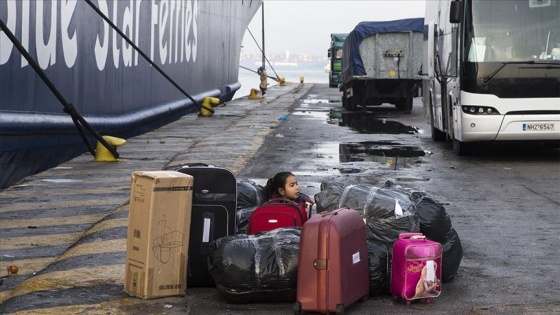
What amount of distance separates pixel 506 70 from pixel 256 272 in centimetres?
1123

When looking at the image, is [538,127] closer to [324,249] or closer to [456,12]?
[456,12]

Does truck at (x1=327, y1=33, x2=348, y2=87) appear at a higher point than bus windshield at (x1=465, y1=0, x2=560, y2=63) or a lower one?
lower

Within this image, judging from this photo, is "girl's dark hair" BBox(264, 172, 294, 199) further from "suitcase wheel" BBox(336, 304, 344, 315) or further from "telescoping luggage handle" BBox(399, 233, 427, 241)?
"suitcase wheel" BBox(336, 304, 344, 315)

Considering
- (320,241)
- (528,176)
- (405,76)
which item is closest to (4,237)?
(320,241)

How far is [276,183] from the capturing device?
9.00 meters

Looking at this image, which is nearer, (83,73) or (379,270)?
(379,270)

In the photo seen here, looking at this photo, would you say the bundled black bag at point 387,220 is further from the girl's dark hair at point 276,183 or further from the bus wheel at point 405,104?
the bus wheel at point 405,104

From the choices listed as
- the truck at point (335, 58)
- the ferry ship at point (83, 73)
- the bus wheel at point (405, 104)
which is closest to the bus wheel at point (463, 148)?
the ferry ship at point (83, 73)

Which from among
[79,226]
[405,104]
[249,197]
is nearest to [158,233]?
[249,197]

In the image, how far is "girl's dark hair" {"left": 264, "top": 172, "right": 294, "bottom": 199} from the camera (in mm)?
8930

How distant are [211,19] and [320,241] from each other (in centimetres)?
3039

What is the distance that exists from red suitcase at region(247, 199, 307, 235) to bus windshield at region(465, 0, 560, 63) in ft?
33.7

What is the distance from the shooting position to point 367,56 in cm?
3731

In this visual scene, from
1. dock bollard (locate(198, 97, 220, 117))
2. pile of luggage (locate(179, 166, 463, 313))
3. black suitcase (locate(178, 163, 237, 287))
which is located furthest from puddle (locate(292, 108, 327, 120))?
black suitcase (locate(178, 163, 237, 287))
